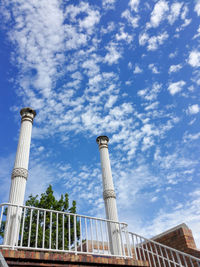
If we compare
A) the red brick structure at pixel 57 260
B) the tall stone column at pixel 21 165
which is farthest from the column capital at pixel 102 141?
the red brick structure at pixel 57 260

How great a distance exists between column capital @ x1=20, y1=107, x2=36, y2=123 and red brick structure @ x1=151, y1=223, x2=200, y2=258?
308 inches

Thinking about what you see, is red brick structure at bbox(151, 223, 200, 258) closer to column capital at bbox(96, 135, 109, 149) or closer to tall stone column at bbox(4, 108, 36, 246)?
column capital at bbox(96, 135, 109, 149)

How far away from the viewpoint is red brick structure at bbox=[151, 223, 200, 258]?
8.84 metres

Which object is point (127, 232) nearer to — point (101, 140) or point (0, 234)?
point (101, 140)

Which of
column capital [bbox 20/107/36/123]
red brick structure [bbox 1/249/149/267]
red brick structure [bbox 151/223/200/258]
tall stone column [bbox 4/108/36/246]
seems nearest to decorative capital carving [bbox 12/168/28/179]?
tall stone column [bbox 4/108/36/246]

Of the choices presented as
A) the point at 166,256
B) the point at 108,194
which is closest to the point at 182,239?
the point at 166,256

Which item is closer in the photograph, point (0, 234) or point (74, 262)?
point (74, 262)

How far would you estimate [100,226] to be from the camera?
20.6 ft

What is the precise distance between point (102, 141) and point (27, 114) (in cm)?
445

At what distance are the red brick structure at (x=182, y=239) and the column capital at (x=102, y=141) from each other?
5488 millimetres

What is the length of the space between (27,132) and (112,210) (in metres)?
5.30

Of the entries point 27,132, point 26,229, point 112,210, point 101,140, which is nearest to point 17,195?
point 27,132

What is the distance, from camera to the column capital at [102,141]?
43.7 ft

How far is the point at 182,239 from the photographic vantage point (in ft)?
30.3
